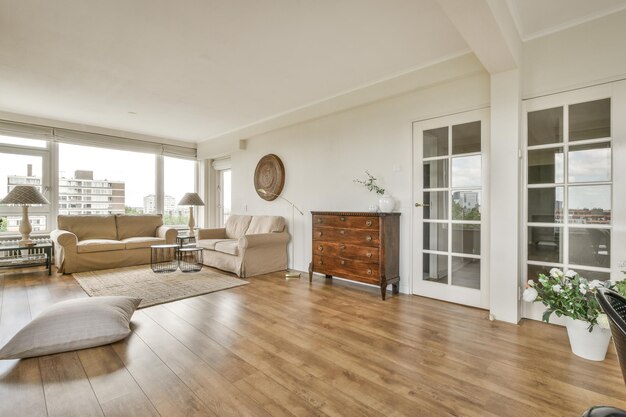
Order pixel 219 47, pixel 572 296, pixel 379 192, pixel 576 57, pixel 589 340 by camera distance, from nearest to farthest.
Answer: pixel 589 340 → pixel 572 296 → pixel 576 57 → pixel 219 47 → pixel 379 192

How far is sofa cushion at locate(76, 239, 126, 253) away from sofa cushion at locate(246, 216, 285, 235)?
6.96 feet

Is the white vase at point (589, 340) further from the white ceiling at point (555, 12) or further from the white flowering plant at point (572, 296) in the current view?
the white ceiling at point (555, 12)

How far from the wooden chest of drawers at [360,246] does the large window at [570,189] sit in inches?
50.2

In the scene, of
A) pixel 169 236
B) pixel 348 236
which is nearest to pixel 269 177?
pixel 169 236

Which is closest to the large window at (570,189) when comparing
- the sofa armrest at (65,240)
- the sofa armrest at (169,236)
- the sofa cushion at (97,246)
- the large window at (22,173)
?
the sofa armrest at (169,236)

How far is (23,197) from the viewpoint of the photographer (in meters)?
4.37

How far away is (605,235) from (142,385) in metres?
3.43

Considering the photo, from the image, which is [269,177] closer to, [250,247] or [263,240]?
[263,240]

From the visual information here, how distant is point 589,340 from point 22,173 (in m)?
7.53

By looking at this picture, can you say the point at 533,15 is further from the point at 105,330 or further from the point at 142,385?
the point at 105,330

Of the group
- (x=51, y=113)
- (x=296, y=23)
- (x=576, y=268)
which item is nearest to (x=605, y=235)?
(x=576, y=268)

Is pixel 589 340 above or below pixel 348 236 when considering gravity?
below

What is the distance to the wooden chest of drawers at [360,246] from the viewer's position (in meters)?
3.36

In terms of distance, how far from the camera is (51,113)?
5.02 metres
